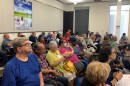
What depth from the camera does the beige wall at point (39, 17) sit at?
6.07 metres

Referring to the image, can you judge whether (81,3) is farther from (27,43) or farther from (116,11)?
(27,43)

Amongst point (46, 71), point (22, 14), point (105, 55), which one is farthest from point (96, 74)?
point (22, 14)

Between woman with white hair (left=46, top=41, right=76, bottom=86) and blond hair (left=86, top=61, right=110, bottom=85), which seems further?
woman with white hair (left=46, top=41, right=76, bottom=86)

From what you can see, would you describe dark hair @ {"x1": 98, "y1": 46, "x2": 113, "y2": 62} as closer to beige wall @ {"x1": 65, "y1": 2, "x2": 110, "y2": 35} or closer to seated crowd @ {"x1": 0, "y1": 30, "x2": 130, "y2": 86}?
seated crowd @ {"x1": 0, "y1": 30, "x2": 130, "y2": 86}

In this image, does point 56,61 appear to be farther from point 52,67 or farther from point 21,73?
point 21,73

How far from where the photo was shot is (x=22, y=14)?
698 centimetres

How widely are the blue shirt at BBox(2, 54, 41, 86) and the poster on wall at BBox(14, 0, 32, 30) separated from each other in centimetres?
498

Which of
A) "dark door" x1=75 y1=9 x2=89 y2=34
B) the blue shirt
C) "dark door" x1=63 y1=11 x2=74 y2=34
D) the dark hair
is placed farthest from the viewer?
"dark door" x1=63 y1=11 x2=74 y2=34

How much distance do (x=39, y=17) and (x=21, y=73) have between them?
7005 mm

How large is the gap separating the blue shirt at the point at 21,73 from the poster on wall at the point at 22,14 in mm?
4984

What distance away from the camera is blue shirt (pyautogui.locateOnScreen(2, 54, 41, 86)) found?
1735 mm

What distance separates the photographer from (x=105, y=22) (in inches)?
437

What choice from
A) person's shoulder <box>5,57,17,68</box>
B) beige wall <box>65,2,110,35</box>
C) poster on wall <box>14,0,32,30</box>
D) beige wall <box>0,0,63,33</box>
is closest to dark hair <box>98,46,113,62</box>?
person's shoulder <box>5,57,17,68</box>

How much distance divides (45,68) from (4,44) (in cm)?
354
